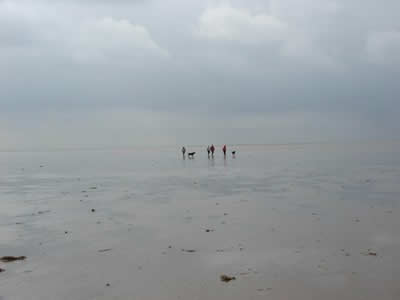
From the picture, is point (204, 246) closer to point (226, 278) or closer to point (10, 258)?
point (226, 278)

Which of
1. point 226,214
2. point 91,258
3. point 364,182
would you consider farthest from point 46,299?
point 364,182

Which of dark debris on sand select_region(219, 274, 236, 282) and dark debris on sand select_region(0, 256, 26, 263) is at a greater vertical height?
dark debris on sand select_region(0, 256, 26, 263)

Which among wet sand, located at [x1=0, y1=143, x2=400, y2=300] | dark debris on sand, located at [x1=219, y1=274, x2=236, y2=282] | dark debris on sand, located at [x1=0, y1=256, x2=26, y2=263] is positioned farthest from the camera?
dark debris on sand, located at [x1=0, y1=256, x2=26, y2=263]

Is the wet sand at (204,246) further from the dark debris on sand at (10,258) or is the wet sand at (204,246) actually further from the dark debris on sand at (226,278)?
the dark debris on sand at (10,258)

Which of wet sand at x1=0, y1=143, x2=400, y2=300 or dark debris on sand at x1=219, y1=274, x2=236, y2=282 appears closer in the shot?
wet sand at x1=0, y1=143, x2=400, y2=300

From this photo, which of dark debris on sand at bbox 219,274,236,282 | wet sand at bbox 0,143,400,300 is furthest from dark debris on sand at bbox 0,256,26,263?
dark debris on sand at bbox 219,274,236,282

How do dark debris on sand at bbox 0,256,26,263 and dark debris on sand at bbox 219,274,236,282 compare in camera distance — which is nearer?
dark debris on sand at bbox 219,274,236,282

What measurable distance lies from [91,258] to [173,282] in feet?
9.30

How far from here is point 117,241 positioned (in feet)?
38.4

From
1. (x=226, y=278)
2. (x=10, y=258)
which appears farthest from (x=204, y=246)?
(x=10, y=258)

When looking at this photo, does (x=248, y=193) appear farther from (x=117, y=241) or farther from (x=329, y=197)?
(x=117, y=241)

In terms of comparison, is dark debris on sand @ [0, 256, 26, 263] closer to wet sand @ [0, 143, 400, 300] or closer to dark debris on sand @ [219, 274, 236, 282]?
wet sand @ [0, 143, 400, 300]

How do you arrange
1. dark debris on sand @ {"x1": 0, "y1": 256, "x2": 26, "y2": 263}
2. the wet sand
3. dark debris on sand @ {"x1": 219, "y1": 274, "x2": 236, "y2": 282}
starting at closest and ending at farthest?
the wet sand → dark debris on sand @ {"x1": 219, "y1": 274, "x2": 236, "y2": 282} → dark debris on sand @ {"x1": 0, "y1": 256, "x2": 26, "y2": 263}

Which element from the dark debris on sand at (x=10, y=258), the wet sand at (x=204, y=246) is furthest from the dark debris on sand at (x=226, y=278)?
the dark debris on sand at (x=10, y=258)
